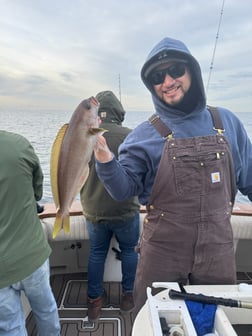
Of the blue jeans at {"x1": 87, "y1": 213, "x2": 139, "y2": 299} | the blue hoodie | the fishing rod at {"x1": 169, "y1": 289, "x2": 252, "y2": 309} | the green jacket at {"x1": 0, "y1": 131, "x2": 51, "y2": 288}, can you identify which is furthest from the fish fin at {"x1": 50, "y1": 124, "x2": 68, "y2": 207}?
the blue jeans at {"x1": 87, "y1": 213, "x2": 139, "y2": 299}

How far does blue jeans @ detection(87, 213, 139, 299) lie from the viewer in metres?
2.63

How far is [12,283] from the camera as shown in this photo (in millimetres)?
1751

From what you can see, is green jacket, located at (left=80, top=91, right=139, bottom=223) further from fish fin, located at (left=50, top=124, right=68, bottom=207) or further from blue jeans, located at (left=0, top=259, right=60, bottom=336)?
fish fin, located at (left=50, top=124, right=68, bottom=207)

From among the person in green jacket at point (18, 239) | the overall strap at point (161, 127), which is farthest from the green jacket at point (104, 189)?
the overall strap at point (161, 127)

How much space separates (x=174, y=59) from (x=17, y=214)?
133cm

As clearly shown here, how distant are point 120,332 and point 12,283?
4.36ft

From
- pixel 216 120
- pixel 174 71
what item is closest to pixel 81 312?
pixel 216 120

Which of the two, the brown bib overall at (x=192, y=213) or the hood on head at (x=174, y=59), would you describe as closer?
the brown bib overall at (x=192, y=213)

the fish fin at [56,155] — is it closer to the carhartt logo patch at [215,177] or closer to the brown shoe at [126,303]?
the carhartt logo patch at [215,177]

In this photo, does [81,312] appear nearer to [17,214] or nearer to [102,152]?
[17,214]

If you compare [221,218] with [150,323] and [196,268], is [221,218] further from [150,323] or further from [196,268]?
[150,323]

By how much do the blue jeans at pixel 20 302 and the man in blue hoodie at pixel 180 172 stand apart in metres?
0.64

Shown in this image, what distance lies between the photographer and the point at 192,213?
160 centimetres

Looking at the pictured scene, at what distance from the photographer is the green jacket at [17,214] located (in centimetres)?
167
